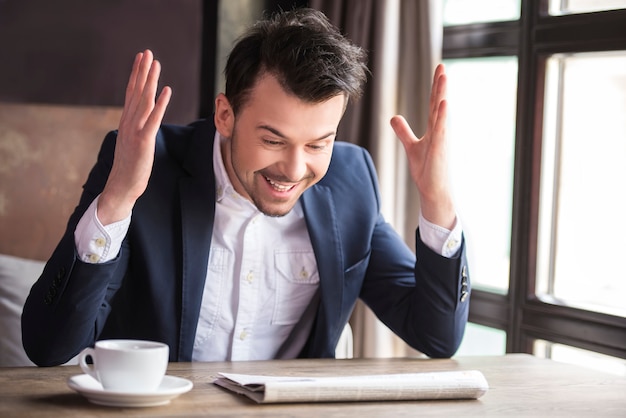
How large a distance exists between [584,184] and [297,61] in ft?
4.33

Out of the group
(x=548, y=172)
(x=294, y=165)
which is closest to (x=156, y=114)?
(x=294, y=165)

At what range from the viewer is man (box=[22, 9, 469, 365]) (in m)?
1.96

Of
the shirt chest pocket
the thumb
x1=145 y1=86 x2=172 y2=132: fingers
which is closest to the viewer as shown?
x1=145 y1=86 x2=172 y2=132: fingers

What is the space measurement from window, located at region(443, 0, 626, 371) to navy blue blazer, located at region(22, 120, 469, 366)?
854 mm

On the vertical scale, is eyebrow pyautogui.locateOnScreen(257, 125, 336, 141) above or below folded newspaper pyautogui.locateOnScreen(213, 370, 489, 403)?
above

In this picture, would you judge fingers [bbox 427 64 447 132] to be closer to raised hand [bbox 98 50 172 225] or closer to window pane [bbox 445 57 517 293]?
raised hand [bbox 98 50 172 225]

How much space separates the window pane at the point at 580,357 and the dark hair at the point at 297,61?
4.23 feet

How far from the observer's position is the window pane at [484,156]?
3.16 m

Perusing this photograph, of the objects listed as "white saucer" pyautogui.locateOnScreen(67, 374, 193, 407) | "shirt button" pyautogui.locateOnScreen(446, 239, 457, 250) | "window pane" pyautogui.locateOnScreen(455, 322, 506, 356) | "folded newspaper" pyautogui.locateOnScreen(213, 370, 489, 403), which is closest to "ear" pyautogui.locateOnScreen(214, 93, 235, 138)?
"shirt button" pyautogui.locateOnScreen(446, 239, 457, 250)

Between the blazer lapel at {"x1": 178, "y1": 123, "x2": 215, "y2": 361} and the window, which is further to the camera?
the window

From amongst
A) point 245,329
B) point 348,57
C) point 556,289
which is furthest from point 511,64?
point 245,329

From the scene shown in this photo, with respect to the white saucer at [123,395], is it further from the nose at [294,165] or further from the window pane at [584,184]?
the window pane at [584,184]

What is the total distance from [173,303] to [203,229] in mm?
172

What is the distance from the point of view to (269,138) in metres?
1.98
